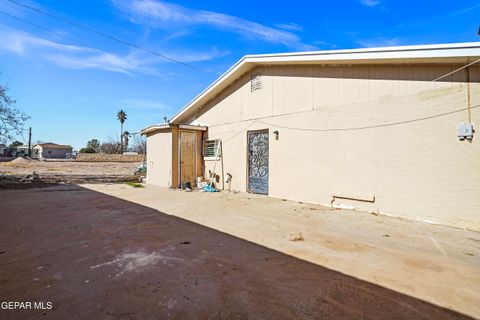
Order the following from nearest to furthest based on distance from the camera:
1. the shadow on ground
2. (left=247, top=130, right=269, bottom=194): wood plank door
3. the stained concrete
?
the shadow on ground, the stained concrete, (left=247, top=130, right=269, bottom=194): wood plank door

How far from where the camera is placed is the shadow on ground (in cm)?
223

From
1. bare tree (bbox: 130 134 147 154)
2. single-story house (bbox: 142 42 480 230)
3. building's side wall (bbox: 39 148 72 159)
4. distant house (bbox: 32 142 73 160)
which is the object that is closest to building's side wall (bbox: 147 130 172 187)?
single-story house (bbox: 142 42 480 230)

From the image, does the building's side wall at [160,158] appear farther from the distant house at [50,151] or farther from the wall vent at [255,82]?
the distant house at [50,151]

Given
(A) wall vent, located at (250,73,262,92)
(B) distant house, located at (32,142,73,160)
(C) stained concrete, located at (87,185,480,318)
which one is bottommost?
(C) stained concrete, located at (87,185,480,318)

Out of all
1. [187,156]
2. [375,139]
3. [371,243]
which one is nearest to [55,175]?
[187,156]

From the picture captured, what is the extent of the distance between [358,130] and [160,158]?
28.9ft

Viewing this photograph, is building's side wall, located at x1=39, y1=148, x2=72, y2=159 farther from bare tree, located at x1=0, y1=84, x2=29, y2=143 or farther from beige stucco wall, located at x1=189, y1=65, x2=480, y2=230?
beige stucco wall, located at x1=189, y1=65, x2=480, y2=230

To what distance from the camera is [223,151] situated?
1130 cm

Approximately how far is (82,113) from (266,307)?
29449mm

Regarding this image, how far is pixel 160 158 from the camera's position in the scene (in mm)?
12289

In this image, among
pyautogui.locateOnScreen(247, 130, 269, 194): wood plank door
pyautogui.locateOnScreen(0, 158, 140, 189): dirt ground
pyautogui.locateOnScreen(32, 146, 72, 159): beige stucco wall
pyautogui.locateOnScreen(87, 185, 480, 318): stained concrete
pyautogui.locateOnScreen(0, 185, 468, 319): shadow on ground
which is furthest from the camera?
pyautogui.locateOnScreen(32, 146, 72, 159): beige stucco wall

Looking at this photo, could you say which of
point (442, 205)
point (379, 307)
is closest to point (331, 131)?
point (442, 205)

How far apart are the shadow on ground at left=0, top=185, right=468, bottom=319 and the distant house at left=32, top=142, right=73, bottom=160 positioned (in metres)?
70.9

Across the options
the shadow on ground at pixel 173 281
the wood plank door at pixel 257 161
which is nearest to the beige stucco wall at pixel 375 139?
the wood plank door at pixel 257 161
